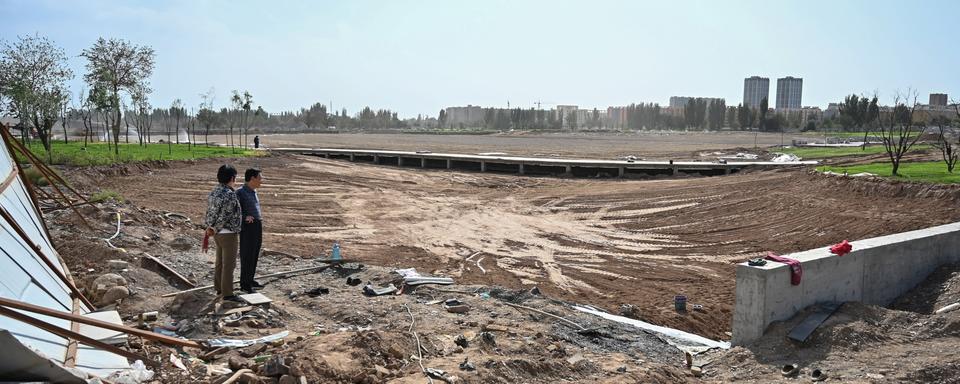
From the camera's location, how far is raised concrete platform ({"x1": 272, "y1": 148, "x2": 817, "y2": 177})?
2644 cm

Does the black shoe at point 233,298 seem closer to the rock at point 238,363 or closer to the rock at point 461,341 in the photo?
the rock at point 238,363

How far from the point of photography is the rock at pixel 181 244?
1034 centimetres

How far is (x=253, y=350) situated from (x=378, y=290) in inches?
116

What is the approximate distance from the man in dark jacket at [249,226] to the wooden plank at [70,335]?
2537 millimetres

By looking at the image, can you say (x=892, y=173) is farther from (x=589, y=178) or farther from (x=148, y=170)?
(x=148, y=170)

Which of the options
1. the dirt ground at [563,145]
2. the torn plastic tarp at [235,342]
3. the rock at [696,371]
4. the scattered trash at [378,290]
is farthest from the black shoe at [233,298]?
the dirt ground at [563,145]

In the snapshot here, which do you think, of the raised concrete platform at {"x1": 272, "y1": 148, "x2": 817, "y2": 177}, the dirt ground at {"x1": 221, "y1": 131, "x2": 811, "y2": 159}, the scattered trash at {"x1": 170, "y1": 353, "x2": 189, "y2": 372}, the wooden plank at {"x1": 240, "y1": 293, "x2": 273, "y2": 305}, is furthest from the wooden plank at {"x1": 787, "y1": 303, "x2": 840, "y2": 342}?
the dirt ground at {"x1": 221, "y1": 131, "x2": 811, "y2": 159}

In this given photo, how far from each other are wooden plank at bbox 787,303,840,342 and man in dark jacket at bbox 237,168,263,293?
5702 mm

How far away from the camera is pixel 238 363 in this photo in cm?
510

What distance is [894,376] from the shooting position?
572cm

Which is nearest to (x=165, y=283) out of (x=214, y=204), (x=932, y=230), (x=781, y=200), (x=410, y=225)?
(x=214, y=204)

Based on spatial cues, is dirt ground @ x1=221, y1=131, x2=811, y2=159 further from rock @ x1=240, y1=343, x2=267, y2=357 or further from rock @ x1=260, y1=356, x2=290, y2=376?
rock @ x1=260, y1=356, x2=290, y2=376

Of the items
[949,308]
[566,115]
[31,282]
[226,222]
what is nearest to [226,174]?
[226,222]

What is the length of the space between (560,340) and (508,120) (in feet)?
460
